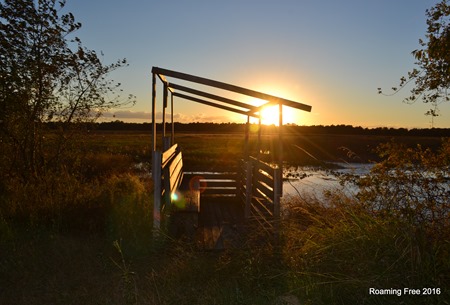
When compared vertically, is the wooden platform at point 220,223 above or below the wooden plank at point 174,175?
below

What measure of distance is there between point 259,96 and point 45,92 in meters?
5.36

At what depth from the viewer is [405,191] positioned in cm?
623

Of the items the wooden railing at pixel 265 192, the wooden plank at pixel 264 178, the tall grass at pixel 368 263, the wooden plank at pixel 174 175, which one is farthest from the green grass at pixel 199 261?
the wooden plank at pixel 264 178

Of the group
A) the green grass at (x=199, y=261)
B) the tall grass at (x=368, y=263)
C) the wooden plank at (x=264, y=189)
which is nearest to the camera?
the tall grass at (x=368, y=263)

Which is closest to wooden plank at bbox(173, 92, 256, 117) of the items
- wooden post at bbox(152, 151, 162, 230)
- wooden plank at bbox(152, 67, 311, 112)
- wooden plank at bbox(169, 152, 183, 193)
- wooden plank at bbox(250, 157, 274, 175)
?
wooden plank at bbox(250, 157, 274, 175)

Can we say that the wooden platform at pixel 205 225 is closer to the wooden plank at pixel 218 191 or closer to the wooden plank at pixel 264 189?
the wooden plank at pixel 264 189

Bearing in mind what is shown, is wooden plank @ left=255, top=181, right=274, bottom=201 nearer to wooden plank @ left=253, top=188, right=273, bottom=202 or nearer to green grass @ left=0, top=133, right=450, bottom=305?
wooden plank @ left=253, top=188, right=273, bottom=202

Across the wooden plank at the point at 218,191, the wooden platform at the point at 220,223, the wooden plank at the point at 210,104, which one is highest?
the wooden plank at the point at 210,104

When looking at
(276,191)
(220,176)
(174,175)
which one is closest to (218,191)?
(220,176)

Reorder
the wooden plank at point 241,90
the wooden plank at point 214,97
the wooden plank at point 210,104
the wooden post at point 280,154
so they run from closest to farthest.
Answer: the wooden plank at point 241,90, the wooden post at point 280,154, the wooden plank at point 214,97, the wooden plank at point 210,104

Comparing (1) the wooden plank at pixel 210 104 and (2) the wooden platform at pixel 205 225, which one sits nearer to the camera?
(2) the wooden platform at pixel 205 225

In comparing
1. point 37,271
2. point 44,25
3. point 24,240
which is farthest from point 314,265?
point 44,25

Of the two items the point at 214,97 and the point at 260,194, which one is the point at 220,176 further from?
the point at 214,97

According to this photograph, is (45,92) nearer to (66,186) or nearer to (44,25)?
(44,25)
